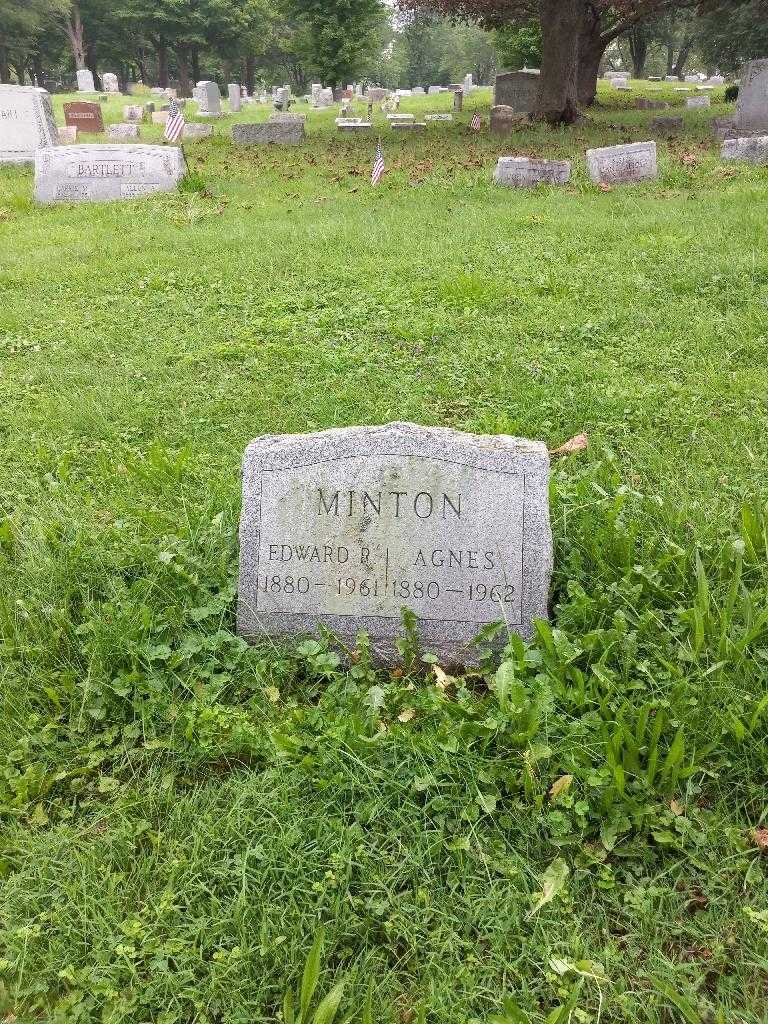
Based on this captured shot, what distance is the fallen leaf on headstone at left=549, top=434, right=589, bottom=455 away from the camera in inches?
152

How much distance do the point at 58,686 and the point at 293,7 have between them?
29.7 metres

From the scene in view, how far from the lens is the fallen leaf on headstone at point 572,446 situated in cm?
385

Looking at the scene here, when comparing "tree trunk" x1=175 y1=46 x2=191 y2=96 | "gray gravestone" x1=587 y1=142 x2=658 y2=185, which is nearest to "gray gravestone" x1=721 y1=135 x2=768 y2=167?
"gray gravestone" x1=587 y1=142 x2=658 y2=185

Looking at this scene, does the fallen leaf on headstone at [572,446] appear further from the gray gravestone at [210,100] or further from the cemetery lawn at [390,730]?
the gray gravestone at [210,100]

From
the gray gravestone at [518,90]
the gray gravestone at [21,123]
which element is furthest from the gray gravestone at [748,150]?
the gray gravestone at [21,123]

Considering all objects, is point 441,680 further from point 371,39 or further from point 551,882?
point 371,39

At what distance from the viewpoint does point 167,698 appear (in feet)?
8.47

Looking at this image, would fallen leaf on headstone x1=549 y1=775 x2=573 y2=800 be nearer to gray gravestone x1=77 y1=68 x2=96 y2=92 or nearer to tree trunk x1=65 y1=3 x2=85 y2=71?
gray gravestone x1=77 y1=68 x2=96 y2=92

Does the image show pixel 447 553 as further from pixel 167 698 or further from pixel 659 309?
pixel 659 309

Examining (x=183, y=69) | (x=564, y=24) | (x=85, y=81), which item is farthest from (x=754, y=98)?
(x=183, y=69)

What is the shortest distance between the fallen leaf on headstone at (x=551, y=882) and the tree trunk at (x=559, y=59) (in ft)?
57.6

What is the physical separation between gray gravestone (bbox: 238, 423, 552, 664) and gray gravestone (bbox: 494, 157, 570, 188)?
29.1ft

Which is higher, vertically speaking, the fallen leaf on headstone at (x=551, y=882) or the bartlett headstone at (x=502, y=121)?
the bartlett headstone at (x=502, y=121)

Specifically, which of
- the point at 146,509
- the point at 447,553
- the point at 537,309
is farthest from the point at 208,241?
the point at 447,553
